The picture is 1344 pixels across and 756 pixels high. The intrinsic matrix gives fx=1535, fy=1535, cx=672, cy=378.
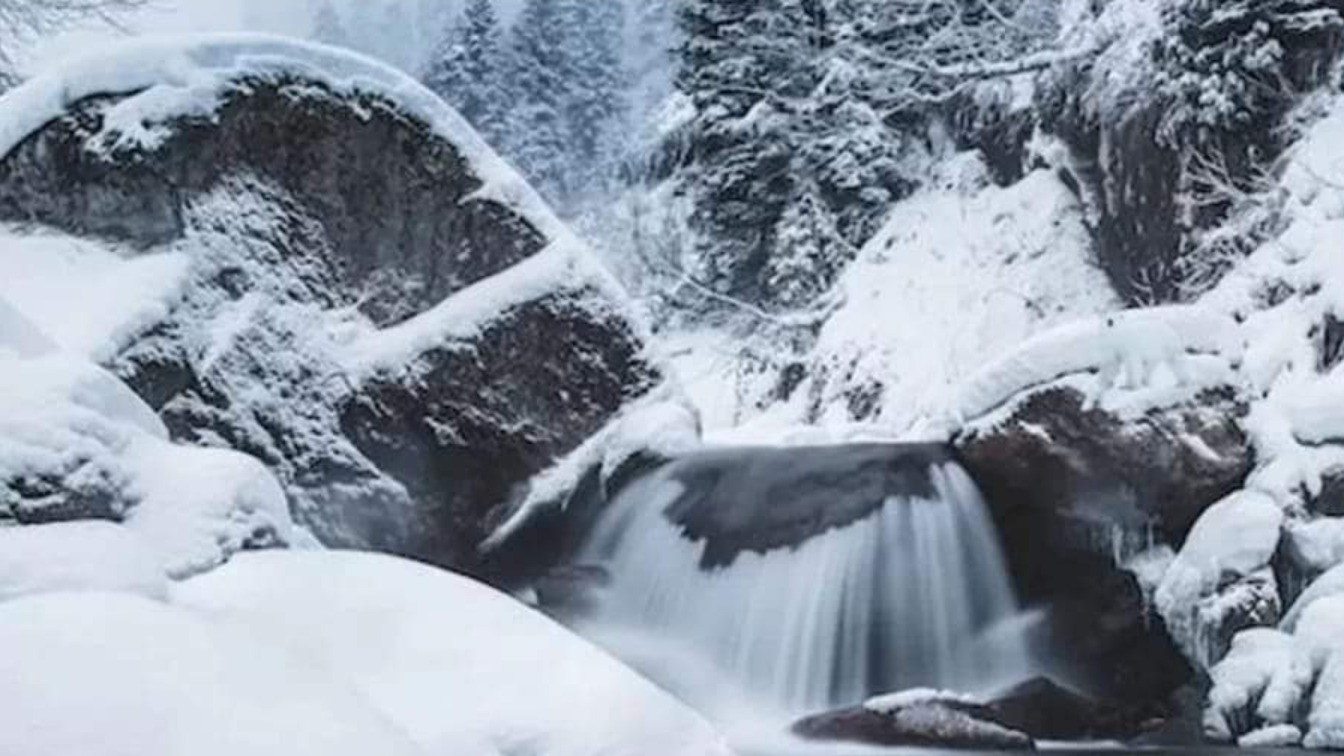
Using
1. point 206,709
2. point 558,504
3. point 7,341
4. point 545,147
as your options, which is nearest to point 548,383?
point 558,504

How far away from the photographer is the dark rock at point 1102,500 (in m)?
8.41

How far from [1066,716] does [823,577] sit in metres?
1.67

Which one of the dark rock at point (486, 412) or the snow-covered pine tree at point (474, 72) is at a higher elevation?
the snow-covered pine tree at point (474, 72)

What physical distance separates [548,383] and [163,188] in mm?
2667

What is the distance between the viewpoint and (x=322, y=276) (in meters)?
9.98

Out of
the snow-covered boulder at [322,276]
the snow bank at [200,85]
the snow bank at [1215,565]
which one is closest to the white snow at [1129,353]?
the snow bank at [1215,565]

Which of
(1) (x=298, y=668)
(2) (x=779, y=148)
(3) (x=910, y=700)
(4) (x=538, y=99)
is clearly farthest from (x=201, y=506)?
(4) (x=538, y=99)

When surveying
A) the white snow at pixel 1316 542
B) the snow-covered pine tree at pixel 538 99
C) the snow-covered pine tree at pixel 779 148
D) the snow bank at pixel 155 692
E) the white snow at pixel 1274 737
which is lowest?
the white snow at pixel 1274 737

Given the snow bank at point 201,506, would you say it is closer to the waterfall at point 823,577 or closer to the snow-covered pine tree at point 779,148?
the waterfall at point 823,577

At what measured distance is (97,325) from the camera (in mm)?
8531

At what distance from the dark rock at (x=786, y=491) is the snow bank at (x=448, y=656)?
6.08 meters

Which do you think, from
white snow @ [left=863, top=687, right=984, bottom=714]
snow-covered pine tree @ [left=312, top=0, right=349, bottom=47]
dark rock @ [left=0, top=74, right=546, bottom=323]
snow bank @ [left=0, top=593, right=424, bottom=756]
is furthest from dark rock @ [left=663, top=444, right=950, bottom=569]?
snow-covered pine tree @ [left=312, top=0, right=349, bottom=47]

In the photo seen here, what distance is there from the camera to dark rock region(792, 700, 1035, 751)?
7.35 metres

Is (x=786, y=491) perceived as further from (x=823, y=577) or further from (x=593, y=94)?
(x=593, y=94)
